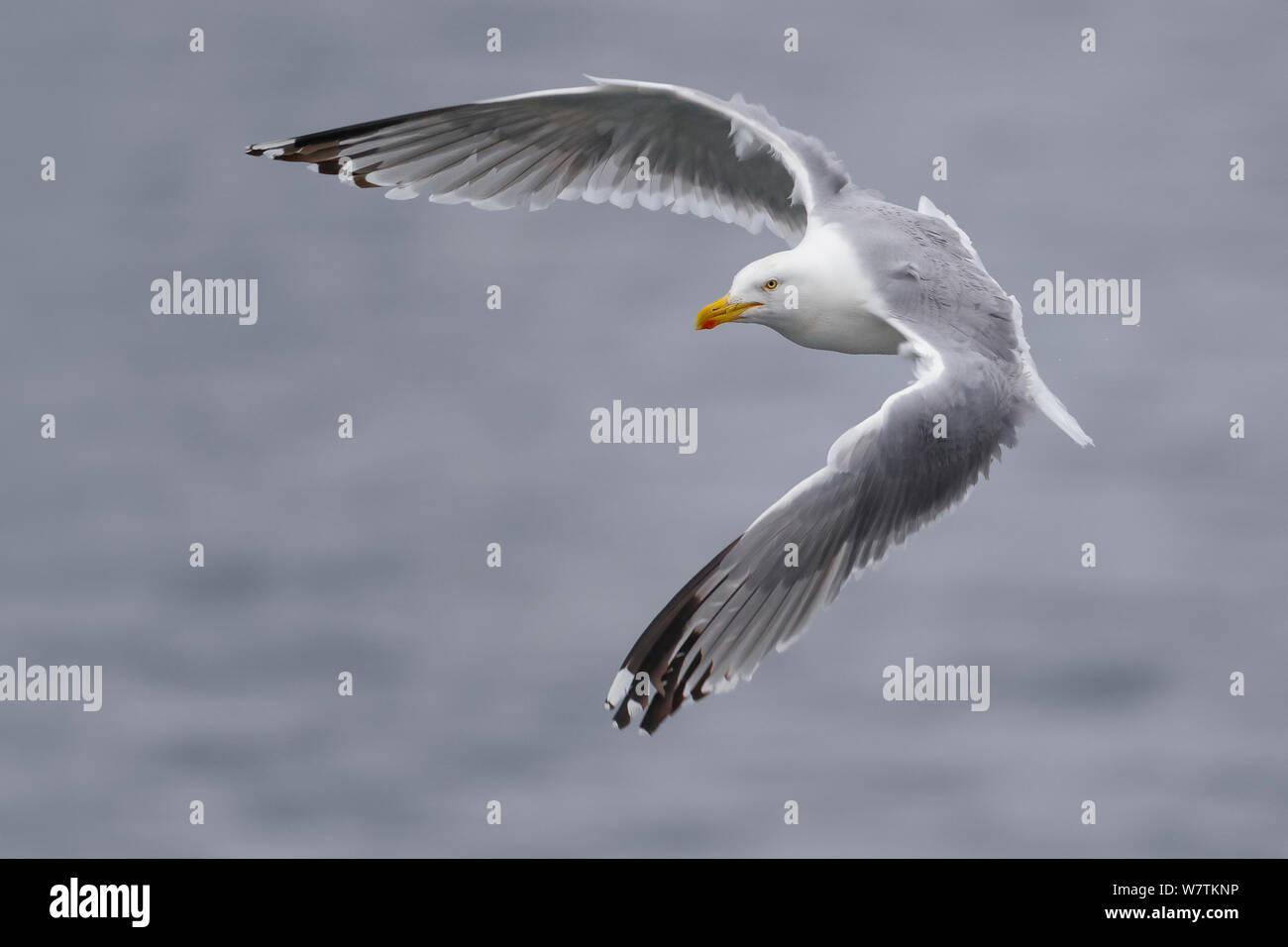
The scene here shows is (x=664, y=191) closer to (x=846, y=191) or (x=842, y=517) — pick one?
(x=846, y=191)

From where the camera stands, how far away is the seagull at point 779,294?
155 inches

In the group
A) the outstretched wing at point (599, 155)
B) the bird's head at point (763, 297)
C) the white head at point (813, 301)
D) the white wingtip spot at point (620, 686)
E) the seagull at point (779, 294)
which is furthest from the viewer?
the outstretched wing at point (599, 155)

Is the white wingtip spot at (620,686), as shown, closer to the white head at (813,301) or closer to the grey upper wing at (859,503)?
the grey upper wing at (859,503)

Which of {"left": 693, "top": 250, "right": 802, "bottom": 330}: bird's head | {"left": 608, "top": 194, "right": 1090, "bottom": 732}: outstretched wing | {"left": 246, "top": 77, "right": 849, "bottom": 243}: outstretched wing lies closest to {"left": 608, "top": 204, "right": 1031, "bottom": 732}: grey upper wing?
{"left": 608, "top": 194, "right": 1090, "bottom": 732}: outstretched wing

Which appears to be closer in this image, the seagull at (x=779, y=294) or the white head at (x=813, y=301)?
the seagull at (x=779, y=294)

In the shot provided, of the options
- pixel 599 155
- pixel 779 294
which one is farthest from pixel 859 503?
pixel 599 155

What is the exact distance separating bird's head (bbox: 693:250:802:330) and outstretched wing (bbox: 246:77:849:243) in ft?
0.68

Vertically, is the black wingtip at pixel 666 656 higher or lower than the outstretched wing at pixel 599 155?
lower

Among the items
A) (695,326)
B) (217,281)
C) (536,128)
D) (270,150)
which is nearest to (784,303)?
(695,326)

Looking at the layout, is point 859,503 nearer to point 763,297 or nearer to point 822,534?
point 822,534

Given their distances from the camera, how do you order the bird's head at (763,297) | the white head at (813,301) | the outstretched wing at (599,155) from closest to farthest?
the white head at (813,301), the bird's head at (763,297), the outstretched wing at (599,155)

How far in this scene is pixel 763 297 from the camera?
4.55 metres

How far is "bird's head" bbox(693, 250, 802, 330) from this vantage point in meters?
4.49

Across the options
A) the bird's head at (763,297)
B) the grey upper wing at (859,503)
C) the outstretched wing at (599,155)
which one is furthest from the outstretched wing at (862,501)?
the outstretched wing at (599,155)
